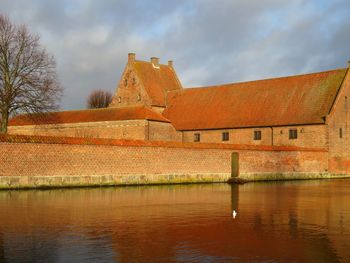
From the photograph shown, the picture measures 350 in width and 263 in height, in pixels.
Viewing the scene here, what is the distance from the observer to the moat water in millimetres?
9438

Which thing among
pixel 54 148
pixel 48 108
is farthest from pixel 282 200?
pixel 48 108

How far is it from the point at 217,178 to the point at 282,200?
43.1 feet

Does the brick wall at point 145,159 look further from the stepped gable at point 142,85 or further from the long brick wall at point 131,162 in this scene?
the stepped gable at point 142,85

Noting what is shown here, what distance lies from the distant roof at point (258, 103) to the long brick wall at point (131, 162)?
19.3ft

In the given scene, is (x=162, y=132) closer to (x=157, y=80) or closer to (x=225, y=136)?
(x=225, y=136)

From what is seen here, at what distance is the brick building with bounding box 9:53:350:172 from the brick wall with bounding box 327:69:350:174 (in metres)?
0.08

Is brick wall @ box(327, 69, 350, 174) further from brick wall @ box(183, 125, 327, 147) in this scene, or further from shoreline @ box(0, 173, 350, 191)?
shoreline @ box(0, 173, 350, 191)

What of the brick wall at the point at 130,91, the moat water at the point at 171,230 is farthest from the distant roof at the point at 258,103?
the moat water at the point at 171,230

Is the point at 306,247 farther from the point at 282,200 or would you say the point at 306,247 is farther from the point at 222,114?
the point at 222,114

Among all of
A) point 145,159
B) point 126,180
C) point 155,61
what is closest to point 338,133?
point 145,159

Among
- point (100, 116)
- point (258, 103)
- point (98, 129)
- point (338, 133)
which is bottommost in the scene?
point (338, 133)

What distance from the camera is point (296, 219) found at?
571 inches

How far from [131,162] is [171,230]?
55.7 feet

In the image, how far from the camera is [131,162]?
95.7ft
